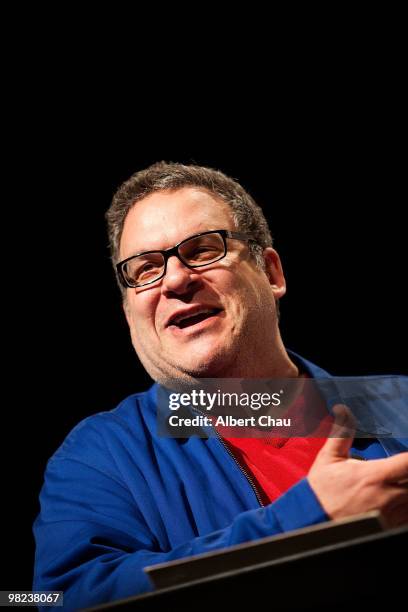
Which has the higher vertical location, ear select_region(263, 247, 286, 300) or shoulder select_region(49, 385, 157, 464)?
ear select_region(263, 247, 286, 300)

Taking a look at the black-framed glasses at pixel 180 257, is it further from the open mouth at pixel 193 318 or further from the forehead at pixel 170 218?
the open mouth at pixel 193 318

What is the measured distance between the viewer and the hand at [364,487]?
1098 mm

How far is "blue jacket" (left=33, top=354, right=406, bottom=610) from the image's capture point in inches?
47.4

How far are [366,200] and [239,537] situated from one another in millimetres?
1830

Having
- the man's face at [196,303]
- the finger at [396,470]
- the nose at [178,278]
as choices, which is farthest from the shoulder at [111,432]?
the finger at [396,470]

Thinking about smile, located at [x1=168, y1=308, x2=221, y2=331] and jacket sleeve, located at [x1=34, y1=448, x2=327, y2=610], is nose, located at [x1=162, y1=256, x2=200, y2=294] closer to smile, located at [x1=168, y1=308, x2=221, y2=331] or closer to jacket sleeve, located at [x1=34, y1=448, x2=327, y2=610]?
smile, located at [x1=168, y1=308, x2=221, y2=331]

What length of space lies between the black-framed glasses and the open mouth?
0.48 feet

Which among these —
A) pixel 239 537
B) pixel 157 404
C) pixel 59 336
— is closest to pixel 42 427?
pixel 59 336

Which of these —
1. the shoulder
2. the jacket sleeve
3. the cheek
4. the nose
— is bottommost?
the jacket sleeve

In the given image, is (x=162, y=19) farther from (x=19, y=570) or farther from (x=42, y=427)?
(x=19, y=570)

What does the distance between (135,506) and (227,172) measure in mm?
1566

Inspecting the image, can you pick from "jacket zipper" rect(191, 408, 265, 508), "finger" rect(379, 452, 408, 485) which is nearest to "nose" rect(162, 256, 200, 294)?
"jacket zipper" rect(191, 408, 265, 508)

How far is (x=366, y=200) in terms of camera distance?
103 inches

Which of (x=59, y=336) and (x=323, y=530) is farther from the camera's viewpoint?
(x=59, y=336)
